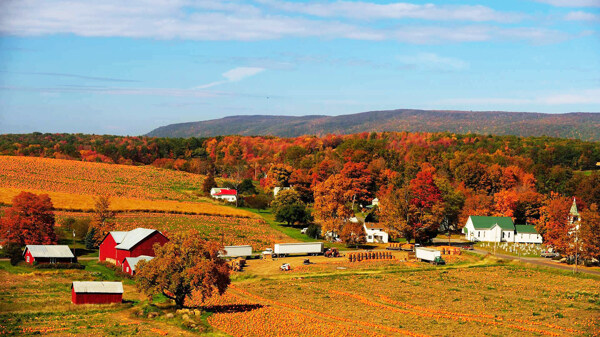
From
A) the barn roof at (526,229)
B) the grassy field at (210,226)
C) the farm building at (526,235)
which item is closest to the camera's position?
the grassy field at (210,226)

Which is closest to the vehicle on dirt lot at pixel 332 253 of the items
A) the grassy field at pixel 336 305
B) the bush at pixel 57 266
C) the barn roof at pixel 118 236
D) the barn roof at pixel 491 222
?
the grassy field at pixel 336 305

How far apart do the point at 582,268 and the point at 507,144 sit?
102955 mm

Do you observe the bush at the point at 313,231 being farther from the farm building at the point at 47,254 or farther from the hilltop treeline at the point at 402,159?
the farm building at the point at 47,254

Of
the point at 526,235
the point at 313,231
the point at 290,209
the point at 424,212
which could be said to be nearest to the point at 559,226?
the point at 526,235

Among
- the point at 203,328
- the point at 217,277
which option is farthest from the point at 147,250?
the point at 203,328

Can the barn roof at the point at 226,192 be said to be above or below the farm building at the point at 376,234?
above

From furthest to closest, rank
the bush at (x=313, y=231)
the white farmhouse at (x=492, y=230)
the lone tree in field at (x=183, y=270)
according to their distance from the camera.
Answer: the white farmhouse at (x=492, y=230) < the bush at (x=313, y=231) < the lone tree in field at (x=183, y=270)

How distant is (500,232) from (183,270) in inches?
2543

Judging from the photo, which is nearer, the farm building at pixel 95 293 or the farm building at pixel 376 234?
the farm building at pixel 95 293

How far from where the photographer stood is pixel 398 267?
65.2m

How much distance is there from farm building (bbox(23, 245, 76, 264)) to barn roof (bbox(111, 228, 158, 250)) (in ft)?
15.8

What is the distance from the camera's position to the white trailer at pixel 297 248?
231ft

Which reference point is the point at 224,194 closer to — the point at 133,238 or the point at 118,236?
the point at 118,236

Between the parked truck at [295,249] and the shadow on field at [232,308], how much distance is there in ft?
85.6
